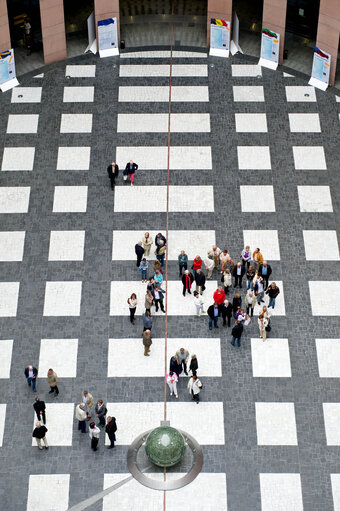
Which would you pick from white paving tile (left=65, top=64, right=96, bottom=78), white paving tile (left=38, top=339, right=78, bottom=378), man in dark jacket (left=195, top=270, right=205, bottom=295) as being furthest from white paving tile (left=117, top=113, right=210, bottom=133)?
white paving tile (left=38, top=339, right=78, bottom=378)

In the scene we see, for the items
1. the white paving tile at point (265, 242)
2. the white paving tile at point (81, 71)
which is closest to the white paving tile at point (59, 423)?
the white paving tile at point (265, 242)

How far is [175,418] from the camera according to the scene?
2683 cm

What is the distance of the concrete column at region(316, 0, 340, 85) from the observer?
35.4 m

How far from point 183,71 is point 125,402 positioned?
622 inches

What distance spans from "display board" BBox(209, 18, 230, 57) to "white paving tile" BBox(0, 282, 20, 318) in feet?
46.2

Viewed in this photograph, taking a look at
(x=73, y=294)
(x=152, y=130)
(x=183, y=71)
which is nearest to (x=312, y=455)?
(x=73, y=294)

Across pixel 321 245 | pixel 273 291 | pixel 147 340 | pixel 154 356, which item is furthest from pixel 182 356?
pixel 321 245

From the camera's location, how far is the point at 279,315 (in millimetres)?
29406

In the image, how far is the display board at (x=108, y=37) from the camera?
38219 mm

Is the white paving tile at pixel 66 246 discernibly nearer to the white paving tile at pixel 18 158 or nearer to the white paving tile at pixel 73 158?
the white paving tile at pixel 73 158

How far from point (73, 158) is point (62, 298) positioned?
676cm

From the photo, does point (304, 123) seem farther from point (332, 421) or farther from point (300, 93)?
point (332, 421)

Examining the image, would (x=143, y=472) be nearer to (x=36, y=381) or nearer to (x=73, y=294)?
(x=36, y=381)

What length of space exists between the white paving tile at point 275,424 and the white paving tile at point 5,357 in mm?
7234
